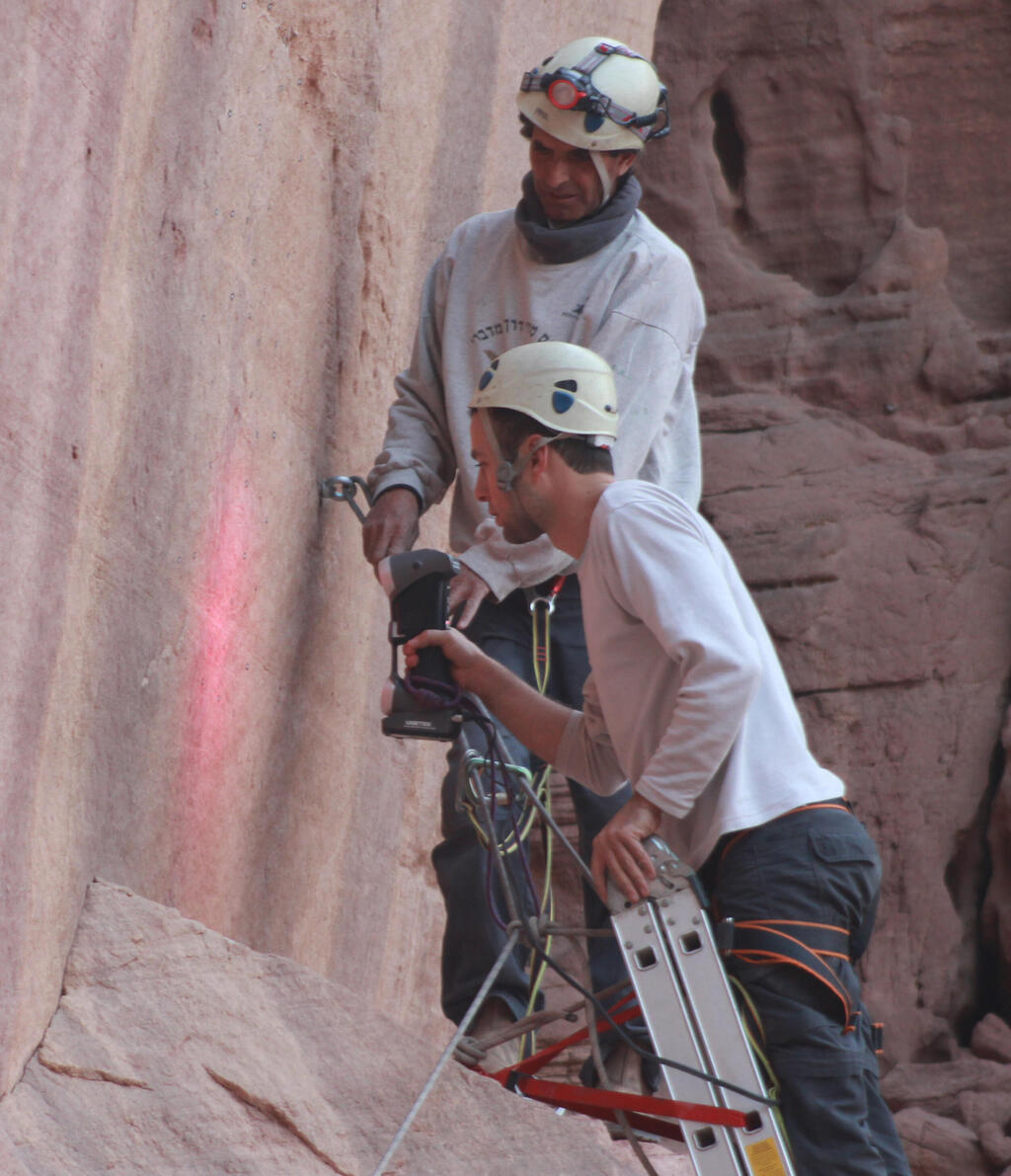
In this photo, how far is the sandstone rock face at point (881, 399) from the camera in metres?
6.45

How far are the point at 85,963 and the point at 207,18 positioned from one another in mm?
1883

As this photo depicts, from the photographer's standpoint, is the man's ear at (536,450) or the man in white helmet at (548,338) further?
the man in white helmet at (548,338)

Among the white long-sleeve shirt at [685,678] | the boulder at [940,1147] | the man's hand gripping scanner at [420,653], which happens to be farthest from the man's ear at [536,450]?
the boulder at [940,1147]

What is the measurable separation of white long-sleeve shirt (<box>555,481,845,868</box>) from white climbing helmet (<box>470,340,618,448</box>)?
23 cm

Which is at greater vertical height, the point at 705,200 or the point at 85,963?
the point at 705,200

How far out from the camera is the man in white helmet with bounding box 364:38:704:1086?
363 cm

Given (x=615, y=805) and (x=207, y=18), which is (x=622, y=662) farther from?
(x=207, y=18)

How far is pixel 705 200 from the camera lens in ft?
24.4

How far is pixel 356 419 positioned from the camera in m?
4.45

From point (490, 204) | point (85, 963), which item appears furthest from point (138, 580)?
point (490, 204)

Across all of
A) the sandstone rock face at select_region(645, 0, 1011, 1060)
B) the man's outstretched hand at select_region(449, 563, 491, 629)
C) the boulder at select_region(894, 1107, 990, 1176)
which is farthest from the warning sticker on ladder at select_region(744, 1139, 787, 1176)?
the sandstone rock face at select_region(645, 0, 1011, 1060)

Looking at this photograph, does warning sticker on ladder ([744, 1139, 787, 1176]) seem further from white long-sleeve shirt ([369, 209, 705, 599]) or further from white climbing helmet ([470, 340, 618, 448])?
white long-sleeve shirt ([369, 209, 705, 599])

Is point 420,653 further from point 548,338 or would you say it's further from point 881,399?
point 881,399

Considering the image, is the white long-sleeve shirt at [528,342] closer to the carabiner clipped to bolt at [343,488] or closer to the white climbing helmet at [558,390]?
the carabiner clipped to bolt at [343,488]
